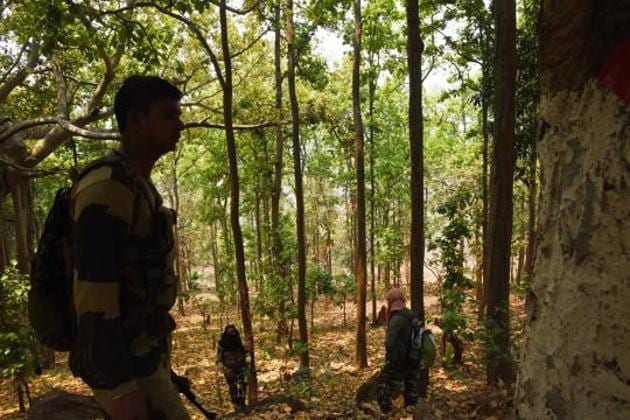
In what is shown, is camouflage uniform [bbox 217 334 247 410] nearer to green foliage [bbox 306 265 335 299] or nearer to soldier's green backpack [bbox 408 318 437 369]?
soldier's green backpack [bbox 408 318 437 369]

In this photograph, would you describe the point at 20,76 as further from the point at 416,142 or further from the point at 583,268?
the point at 583,268

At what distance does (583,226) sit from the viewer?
125 cm

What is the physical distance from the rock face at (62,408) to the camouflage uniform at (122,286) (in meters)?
6.31

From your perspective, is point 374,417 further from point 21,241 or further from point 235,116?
point 21,241

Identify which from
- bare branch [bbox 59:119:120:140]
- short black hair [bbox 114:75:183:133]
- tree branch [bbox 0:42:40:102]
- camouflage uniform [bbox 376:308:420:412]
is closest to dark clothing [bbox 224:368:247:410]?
camouflage uniform [bbox 376:308:420:412]

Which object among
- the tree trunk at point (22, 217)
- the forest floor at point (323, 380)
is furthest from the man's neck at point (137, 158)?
the tree trunk at point (22, 217)

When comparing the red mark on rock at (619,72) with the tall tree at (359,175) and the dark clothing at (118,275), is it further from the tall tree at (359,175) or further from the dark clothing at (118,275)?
the tall tree at (359,175)

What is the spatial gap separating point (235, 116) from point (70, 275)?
11.4 meters

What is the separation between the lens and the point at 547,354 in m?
1.33

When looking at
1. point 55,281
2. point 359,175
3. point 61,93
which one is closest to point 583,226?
point 55,281

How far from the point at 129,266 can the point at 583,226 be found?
4.60 feet

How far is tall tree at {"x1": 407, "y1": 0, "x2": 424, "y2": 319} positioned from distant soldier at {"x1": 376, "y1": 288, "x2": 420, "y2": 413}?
1.32m

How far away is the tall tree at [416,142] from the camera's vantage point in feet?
25.4

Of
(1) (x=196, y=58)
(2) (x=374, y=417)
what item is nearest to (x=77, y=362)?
(2) (x=374, y=417)
